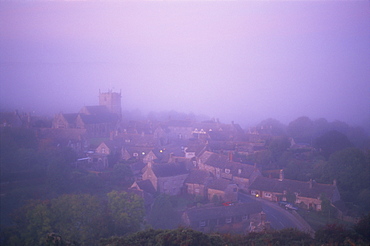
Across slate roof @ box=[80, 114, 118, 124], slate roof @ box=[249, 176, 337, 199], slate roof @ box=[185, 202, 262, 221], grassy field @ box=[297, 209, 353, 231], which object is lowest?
grassy field @ box=[297, 209, 353, 231]

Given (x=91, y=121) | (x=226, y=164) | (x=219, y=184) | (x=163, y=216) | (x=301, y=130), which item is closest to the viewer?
(x=163, y=216)

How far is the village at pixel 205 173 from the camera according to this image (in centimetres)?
1579

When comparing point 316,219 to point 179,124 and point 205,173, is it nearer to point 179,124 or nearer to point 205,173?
point 205,173

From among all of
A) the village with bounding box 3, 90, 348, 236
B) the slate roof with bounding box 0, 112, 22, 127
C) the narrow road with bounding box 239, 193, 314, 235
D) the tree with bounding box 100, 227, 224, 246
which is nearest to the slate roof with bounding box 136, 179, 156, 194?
the village with bounding box 3, 90, 348, 236

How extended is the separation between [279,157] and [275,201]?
26.0 ft

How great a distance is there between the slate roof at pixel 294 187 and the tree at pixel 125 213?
9.37 metres

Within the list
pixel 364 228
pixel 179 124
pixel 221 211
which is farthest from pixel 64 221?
pixel 179 124

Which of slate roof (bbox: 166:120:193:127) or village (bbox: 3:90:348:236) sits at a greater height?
slate roof (bbox: 166:120:193:127)

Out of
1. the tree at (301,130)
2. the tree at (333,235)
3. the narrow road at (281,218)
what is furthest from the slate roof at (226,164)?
the tree at (301,130)

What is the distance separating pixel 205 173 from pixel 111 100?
30.1 m

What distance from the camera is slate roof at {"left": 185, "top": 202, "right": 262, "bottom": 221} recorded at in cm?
1525

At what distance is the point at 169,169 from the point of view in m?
20.9

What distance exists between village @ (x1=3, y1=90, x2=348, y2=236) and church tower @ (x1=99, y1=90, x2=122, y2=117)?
11584 mm

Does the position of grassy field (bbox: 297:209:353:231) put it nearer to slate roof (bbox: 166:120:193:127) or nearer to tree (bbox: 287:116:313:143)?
tree (bbox: 287:116:313:143)
